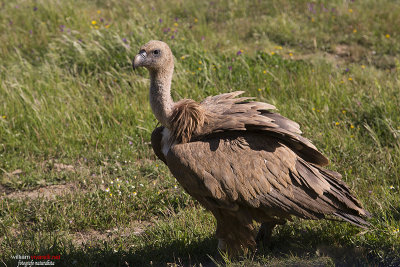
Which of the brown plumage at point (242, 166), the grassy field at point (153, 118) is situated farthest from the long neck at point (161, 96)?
the grassy field at point (153, 118)

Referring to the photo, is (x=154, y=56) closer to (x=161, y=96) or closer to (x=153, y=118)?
(x=161, y=96)

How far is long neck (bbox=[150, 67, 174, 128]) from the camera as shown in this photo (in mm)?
4219

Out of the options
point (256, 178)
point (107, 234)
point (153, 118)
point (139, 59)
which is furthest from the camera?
point (153, 118)

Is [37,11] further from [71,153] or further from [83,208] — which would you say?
[83,208]

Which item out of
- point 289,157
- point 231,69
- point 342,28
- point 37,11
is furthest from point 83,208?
point 342,28

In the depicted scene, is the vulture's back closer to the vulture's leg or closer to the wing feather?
the wing feather

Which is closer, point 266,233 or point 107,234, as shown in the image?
point 266,233

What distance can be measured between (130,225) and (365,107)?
322cm

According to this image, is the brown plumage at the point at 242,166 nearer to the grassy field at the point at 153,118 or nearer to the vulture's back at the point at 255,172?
the vulture's back at the point at 255,172

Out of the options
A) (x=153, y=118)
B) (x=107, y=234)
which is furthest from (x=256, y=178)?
(x=153, y=118)

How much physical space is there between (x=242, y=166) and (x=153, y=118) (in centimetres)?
261

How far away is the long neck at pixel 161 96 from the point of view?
13.8ft

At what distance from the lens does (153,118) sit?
6.32 meters

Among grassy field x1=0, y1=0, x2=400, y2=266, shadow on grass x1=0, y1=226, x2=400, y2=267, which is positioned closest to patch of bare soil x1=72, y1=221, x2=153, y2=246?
grassy field x1=0, y1=0, x2=400, y2=266
